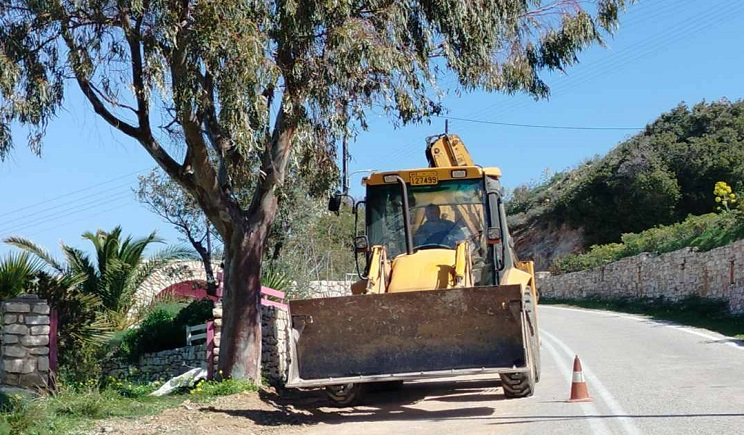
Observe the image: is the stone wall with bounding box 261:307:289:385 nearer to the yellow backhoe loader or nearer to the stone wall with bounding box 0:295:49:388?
the yellow backhoe loader

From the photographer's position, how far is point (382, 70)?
42.0 ft

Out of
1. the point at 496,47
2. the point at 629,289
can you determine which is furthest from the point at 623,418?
the point at 629,289

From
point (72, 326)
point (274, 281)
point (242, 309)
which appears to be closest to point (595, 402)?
point (242, 309)

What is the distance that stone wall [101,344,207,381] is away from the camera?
18656 millimetres

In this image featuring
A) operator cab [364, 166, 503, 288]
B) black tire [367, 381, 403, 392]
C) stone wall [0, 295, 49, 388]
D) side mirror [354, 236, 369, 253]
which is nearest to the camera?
operator cab [364, 166, 503, 288]

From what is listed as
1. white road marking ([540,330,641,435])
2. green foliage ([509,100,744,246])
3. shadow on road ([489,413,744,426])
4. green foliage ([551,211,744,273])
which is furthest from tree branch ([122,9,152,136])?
green foliage ([509,100,744,246])

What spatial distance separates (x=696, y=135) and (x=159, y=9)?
141 ft

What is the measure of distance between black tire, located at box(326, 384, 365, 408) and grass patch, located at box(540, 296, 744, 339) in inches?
417

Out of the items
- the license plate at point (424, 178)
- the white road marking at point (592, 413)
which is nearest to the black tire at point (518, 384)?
the white road marking at point (592, 413)

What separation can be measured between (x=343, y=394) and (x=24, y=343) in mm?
5096

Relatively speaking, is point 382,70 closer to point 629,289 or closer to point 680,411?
point 680,411

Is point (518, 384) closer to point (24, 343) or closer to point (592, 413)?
point (592, 413)

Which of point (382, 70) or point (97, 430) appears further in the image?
point (382, 70)

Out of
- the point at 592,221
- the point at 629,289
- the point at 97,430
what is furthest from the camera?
the point at 592,221
